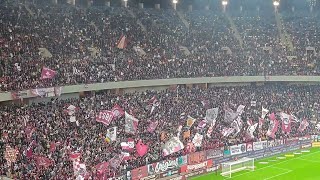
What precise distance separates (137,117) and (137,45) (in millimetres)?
11261

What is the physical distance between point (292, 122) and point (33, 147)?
2771 cm

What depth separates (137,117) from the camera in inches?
1633

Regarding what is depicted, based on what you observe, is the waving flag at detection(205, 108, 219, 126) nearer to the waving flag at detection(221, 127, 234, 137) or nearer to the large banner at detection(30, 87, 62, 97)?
the waving flag at detection(221, 127, 234, 137)

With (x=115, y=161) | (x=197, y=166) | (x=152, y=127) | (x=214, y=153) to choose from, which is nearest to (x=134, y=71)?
(x=152, y=127)

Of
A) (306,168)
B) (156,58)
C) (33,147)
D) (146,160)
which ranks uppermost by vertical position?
(156,58)

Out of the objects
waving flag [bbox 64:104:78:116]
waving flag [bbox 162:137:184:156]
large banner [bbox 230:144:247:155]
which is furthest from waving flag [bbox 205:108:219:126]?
waving flag [bbox 64:104:78:116]

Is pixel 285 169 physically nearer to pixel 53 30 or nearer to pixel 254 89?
pixel 254 89

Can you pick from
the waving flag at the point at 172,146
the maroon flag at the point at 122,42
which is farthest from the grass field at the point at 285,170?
the maroon flag at the point at 122,42

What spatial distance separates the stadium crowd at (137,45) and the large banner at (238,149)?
30.3ft

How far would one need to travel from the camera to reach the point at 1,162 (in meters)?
29.4

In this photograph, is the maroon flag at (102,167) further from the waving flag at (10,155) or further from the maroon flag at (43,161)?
the waving flag at (10,155)

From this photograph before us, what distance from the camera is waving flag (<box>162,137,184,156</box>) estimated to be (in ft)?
125

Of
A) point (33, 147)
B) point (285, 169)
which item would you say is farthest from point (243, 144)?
point (33, 147)

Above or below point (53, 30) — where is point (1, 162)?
below
